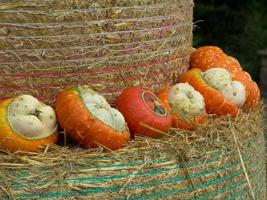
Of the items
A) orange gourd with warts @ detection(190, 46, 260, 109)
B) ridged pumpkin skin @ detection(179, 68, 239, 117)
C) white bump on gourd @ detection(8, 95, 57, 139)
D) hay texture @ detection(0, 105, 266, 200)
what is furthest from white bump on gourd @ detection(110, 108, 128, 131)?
orange gourd with warts @ detection(190, 46, 260, 109)

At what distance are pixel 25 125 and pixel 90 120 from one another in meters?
0.30

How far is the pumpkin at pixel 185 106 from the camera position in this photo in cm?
354

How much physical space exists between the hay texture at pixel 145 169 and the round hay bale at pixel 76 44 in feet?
1.40

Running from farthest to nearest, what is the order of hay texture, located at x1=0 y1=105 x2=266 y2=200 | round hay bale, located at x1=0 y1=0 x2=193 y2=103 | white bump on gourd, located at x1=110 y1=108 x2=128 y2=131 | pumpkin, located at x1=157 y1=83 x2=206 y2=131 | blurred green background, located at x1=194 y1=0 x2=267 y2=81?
blurred green background, located at x1=194 y1=0 x2=267 y2=81 < pumpkin, located at x1=157 y1=83 x2=206 y2=131 < round hay bale, located at x1=0 y1=0 x2=193 y2=103 < white bump on gourd, located at x1=110 y1=108 x2=128 y2=131 < hay texture, located at x1=0 y1=105 x2=266 y2=200

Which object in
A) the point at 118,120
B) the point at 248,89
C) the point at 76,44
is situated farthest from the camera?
the point at 248,89

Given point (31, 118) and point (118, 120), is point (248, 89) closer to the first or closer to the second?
point (118, 120)

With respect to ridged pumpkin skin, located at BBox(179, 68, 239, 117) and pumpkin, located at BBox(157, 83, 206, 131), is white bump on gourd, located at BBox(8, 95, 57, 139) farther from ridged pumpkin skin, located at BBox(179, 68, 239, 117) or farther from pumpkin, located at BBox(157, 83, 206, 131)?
ridged pumpkin skin, located at BBox(179, 68, 239, 117)

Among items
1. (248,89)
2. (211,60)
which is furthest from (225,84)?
(211,60)

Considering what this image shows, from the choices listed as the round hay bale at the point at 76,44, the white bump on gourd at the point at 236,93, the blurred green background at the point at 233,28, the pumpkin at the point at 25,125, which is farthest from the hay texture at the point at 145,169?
the blurred green background at the point at 233,28

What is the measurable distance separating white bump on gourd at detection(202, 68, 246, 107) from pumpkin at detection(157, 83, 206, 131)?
0.22m

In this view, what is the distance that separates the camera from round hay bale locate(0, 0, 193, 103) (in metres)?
3.38

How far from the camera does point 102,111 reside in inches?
127

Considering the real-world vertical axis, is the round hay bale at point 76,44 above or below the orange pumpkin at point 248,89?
above

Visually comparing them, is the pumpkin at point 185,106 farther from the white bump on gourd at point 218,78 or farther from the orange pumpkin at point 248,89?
the orange pumpkin at point 248,89
